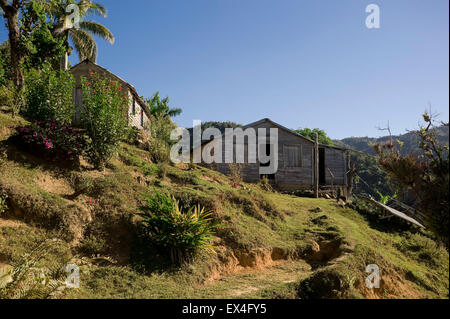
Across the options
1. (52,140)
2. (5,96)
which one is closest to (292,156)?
(52,140)

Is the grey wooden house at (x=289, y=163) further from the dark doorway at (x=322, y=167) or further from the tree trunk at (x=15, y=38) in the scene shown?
the tree trunk at (x=15, y=38)

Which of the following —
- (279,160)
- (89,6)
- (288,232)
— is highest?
(89,6)

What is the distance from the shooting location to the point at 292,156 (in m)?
20.1

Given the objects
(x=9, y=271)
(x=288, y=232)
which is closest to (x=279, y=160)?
(x=288, y=232)

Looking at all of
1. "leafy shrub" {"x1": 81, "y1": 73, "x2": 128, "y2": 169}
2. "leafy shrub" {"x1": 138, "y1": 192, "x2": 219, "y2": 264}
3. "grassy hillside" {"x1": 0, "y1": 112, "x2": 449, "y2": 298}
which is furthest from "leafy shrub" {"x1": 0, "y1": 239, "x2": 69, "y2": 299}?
"leafy shrub" {"x1": 81, "y1": 73, "x2": 128, "y2": 169}

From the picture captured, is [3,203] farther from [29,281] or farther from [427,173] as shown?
[427,173]

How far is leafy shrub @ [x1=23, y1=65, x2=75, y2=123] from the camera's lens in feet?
31.9

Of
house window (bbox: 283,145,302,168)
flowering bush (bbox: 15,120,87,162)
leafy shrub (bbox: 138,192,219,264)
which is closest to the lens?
leafy shrub (bbox: 138,192,219,264)

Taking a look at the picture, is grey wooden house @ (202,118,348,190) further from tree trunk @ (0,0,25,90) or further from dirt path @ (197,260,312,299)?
tree trunk @ (0,0,25,90)

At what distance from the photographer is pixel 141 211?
731cm

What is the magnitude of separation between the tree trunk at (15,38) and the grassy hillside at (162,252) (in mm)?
5162

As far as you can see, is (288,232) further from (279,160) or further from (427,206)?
(279,160)

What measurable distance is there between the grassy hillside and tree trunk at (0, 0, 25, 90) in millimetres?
5162

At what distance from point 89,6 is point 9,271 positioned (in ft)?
75.2
